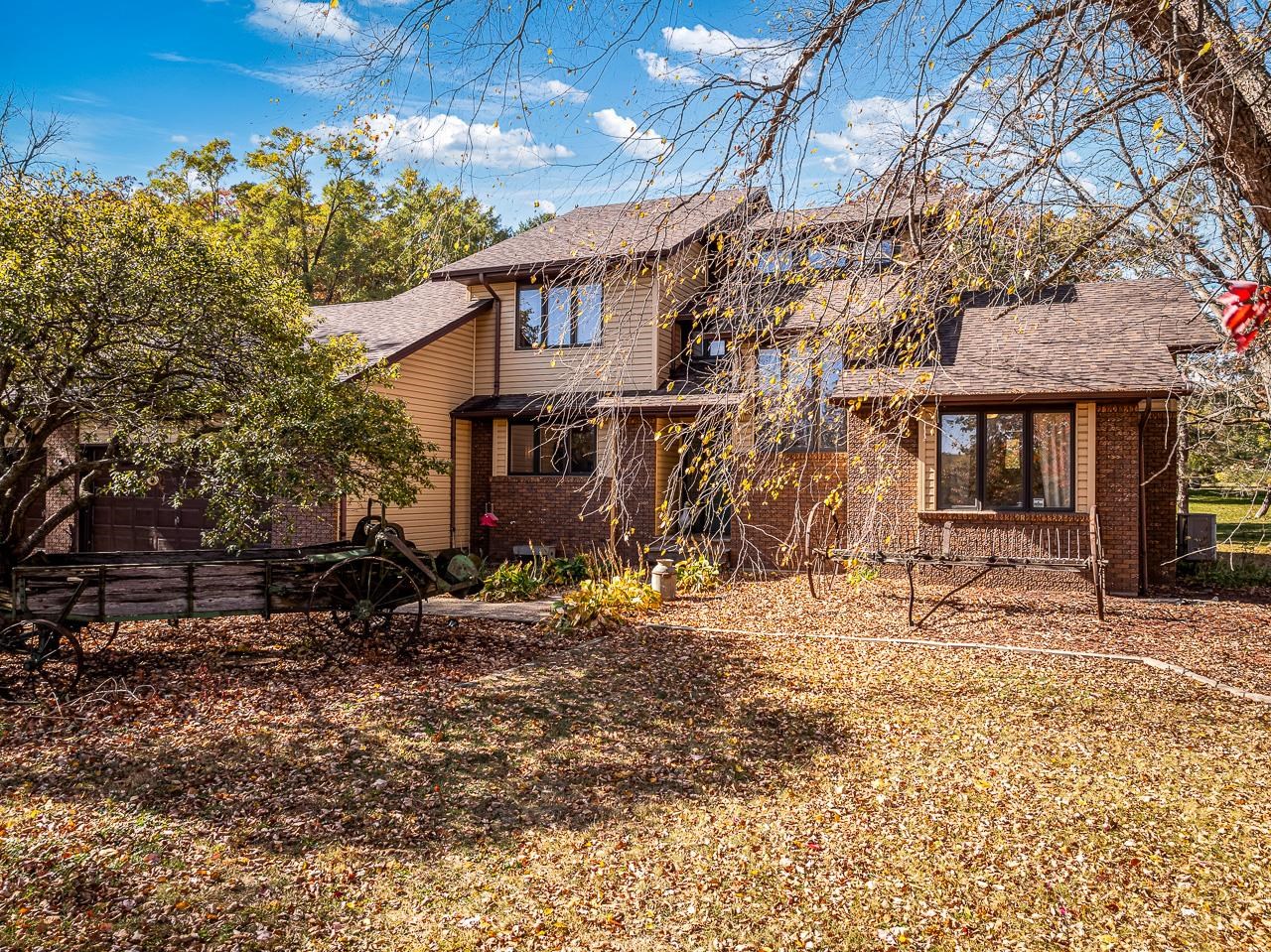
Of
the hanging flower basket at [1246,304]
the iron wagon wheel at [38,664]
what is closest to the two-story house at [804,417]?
the hanging flower basket at [1246,304]

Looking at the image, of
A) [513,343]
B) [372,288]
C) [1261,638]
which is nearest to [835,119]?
[1261,638]

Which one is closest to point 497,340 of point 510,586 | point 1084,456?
point 510,586

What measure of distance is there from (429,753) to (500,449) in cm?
1112

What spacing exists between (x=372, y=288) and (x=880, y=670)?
2671 centimetres

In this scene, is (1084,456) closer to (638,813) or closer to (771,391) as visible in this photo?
(771,391)

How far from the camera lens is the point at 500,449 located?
1622 centimetres

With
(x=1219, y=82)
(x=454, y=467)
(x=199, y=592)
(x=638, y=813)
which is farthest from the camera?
(x=454, y=467)

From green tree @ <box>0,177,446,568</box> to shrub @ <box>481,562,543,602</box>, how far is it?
365cm

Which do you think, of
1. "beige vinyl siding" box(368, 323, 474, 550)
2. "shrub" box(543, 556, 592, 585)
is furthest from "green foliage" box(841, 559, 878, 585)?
"beige vinyl siding" box(368, 323, 474, 550)

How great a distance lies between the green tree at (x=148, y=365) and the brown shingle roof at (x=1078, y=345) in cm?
748

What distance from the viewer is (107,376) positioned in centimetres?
746

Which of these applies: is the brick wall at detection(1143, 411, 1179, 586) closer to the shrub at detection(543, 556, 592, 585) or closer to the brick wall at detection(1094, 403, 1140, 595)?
the brick wall at detection(1094, 403, 1140, 595)

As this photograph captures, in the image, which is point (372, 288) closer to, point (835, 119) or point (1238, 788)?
point (835, 119)

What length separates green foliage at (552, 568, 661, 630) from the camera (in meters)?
9.39
